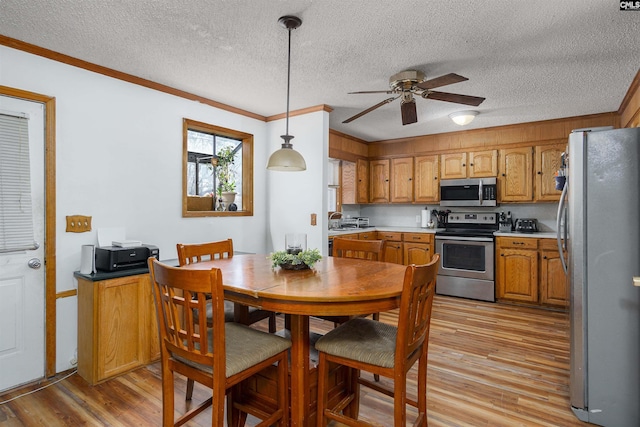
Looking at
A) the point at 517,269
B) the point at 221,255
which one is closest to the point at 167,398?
the point at 221,255

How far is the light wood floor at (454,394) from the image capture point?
6.73ft

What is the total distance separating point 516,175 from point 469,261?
1344mm

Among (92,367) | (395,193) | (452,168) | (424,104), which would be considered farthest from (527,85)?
(92,367)

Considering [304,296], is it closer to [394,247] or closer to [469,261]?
[469,261]

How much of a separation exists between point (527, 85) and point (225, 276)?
3.19 metres

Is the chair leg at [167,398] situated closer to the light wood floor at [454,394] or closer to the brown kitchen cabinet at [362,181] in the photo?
the light wood floor at [454,394]

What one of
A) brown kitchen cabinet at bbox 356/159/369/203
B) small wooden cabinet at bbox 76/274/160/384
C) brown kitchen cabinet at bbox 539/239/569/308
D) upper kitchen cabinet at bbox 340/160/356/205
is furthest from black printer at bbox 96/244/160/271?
brown kitchen cabinet at bbox 539/239/569/308

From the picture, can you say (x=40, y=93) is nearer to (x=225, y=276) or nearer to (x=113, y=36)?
(x=113, y=36)

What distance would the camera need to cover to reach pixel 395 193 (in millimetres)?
5703

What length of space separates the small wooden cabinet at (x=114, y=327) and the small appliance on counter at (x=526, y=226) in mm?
4570

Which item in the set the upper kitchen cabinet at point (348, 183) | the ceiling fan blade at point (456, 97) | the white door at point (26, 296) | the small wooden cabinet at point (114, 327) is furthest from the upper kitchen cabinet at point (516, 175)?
the white door at point (26, 296)

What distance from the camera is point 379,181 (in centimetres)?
585

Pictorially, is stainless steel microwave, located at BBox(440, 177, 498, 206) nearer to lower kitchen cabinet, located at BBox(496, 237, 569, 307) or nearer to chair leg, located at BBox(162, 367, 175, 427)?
lower kitchen cabinet, located at BBox(496, 237, 569, 307)

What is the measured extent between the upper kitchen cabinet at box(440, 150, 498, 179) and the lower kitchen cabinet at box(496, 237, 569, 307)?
1.03 m
